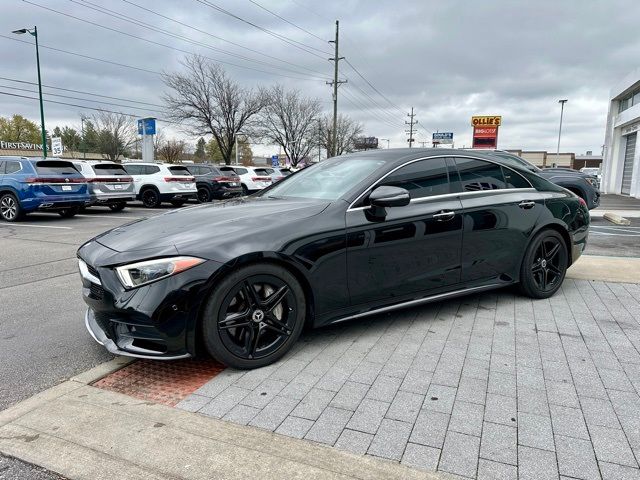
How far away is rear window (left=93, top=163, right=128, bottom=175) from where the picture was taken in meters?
14.8

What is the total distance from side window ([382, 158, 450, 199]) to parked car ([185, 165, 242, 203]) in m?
16.5

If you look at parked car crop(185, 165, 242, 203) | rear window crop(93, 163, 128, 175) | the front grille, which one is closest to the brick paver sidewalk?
the front grille

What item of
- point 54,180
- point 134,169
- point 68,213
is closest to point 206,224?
point 54,180

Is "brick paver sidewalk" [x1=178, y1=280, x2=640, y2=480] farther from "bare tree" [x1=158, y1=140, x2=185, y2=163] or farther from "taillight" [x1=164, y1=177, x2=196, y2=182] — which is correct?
"bare tree" [x1=158, y1=140, x2=185, y2=163]

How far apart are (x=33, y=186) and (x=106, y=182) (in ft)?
9.47

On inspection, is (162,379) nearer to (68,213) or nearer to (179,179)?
(68,213)

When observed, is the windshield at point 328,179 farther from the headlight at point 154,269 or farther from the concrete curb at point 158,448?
the concrete curb at point 158,448

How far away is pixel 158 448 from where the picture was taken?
2.31 metres

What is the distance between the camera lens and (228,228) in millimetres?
3189

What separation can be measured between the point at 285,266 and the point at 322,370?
0.76 metres

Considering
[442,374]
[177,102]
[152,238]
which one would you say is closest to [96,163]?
[152,238]

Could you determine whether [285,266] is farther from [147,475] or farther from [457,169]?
[457,169]

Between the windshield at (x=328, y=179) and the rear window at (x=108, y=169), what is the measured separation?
40.4 ft

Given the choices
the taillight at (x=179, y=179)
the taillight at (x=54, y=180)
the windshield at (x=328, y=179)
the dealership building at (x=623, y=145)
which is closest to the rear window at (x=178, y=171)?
the taillight at (x=179, y=179)
